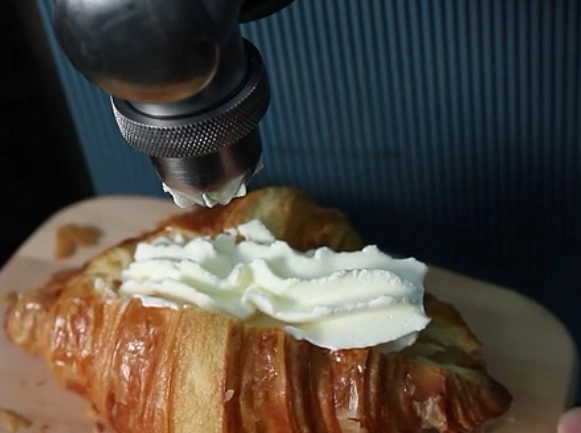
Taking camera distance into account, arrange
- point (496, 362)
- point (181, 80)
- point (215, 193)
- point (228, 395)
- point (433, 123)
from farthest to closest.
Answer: point (433, 123) → point (496, 362) → point (228, 395) → point (215, 193) → point (181, 80)

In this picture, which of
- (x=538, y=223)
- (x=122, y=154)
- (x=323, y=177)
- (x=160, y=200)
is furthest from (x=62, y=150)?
(x=538, y=223)

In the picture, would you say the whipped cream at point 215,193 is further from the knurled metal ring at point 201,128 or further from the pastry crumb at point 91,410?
the pastry crumb at point 91,410

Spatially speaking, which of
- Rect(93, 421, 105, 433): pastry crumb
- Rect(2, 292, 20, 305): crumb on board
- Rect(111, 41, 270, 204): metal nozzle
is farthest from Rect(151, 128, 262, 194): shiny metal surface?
Rect(2, 292, 20, 305): crumb on board

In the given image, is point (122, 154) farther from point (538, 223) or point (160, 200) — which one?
point (538, 223)

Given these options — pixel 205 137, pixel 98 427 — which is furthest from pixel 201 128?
pixel 98 427

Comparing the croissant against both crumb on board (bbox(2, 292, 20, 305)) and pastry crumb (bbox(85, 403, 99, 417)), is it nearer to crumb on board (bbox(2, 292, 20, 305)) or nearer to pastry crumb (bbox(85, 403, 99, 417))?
pastry crumb (bbox(85, 403, 99, 417))

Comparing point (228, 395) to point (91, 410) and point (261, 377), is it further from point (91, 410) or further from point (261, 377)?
point (91, 410)

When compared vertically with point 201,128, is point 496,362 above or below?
below
